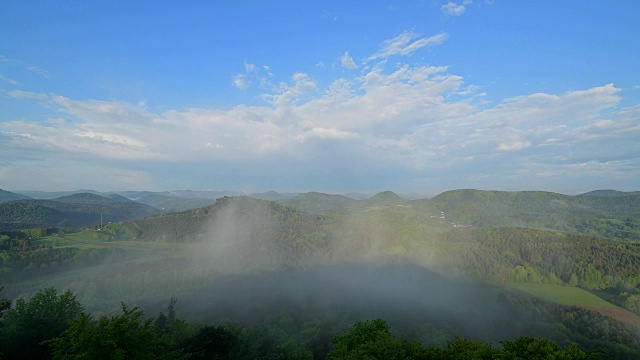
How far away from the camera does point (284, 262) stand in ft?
516

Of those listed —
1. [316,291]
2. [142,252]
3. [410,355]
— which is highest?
[410,355]

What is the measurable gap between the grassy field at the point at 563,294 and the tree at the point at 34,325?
111537 millimetres

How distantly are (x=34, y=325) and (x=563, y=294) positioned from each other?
4895 inches

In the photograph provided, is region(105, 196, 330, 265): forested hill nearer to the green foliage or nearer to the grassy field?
the grassy field

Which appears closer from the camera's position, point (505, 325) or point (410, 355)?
point (410, 355)

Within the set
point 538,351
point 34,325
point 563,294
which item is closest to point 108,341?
point 34,325

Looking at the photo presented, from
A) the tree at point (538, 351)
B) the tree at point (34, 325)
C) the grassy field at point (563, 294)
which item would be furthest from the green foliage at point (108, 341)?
the grassy field at point (563, 294)

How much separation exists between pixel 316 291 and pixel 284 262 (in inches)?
1934

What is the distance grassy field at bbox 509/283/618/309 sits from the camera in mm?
87613

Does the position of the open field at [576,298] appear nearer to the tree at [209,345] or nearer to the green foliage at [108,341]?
the tree at [209,345]

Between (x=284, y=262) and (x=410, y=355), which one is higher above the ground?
(x=410, y=355)

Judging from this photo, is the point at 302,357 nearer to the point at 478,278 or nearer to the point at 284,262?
the point at 478,278

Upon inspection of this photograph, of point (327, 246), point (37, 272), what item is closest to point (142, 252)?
point (37, 272)

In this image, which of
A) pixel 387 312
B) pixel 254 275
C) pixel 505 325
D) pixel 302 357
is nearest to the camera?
pixel 302 357
